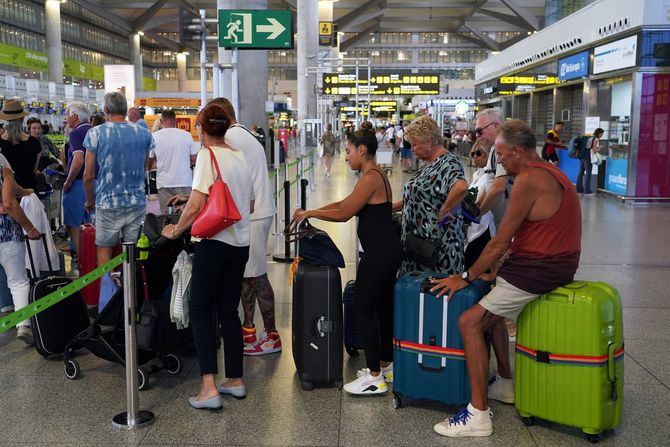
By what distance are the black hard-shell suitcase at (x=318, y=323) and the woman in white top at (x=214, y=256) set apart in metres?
0.40

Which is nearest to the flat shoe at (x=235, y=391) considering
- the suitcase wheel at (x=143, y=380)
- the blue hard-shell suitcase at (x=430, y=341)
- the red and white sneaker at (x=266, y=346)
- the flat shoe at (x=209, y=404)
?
the flat shoe at (x=209, y=404)

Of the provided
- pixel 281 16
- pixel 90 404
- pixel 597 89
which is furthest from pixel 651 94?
pixel 90 404

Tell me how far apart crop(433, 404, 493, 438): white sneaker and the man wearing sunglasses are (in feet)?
5.15

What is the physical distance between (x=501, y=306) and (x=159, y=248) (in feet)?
7.30

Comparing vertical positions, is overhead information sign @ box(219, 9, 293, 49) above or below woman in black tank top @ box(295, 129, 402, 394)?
above

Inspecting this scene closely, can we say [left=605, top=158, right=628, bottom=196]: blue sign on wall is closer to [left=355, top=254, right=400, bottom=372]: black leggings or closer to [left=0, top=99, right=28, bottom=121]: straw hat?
[left=0, top=99, right=28, bottom=121]: straw hat

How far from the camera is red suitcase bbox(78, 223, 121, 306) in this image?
21.5 ft

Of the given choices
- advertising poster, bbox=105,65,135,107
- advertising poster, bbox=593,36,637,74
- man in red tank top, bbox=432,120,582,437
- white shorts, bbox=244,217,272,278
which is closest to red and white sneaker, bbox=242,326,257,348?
white shorts, bbox=244,217,272,278

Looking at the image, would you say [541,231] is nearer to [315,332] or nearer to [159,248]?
[315,332]

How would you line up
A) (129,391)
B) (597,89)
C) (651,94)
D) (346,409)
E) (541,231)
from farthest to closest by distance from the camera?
(597,89)
(651,94)
(346,409)
(129,391)
(541,231)

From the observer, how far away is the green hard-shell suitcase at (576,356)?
3.68m

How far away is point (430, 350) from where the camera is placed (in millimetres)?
4125

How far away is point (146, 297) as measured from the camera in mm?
4738

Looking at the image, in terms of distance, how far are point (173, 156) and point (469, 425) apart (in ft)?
18.2
